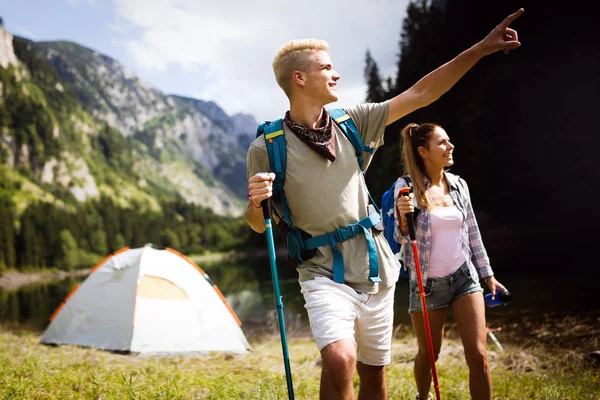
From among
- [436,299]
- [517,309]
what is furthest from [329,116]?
[517,309]

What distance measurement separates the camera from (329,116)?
11.6 ft

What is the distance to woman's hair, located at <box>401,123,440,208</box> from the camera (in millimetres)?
4977

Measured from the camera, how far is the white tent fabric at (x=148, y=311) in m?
11.0

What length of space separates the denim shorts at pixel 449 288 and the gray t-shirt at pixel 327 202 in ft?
4.57

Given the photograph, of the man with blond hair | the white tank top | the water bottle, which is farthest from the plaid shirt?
the man with blond hair

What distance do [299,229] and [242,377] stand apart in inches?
183

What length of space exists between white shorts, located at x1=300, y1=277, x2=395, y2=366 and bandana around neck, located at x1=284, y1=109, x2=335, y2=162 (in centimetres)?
85

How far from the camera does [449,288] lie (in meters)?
4.65

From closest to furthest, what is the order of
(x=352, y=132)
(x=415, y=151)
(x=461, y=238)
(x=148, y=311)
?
(x=352, y=132) < (x=461, y=238) < (x=415, y=151) < (x=148, y=311)

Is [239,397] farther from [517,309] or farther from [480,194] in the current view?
[480,194]

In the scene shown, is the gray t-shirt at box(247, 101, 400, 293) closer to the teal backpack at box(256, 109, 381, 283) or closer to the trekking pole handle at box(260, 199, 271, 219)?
the teal backpack at box(256, 109, 381, 283)

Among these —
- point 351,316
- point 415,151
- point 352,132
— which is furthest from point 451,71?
point 351,316

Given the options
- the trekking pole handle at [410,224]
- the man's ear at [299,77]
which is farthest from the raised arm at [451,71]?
the trekking pole handle at [410,224]

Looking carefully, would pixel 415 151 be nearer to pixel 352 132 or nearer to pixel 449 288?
pixel 449 288
